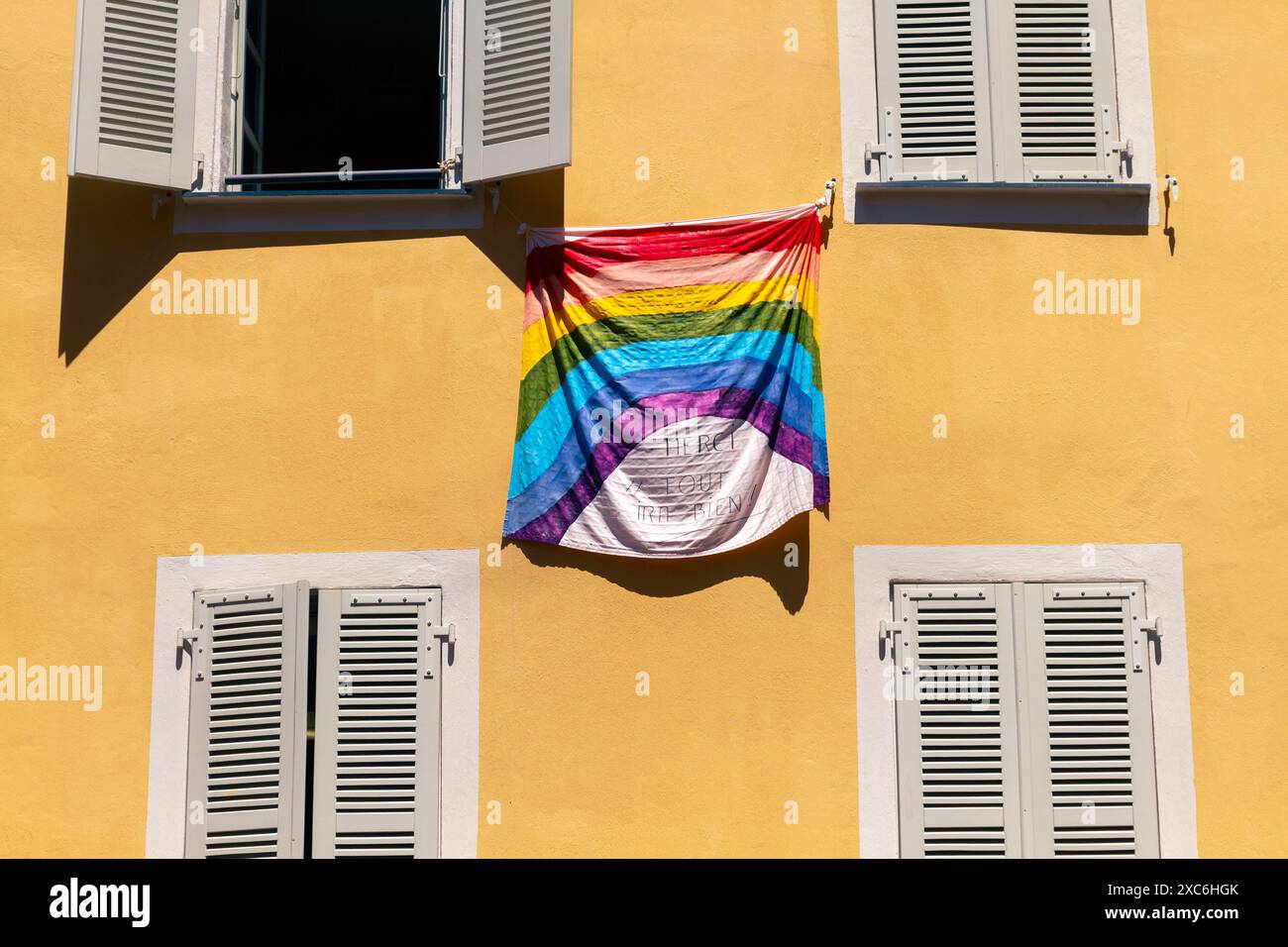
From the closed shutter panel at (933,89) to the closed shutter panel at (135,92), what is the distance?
335 cm

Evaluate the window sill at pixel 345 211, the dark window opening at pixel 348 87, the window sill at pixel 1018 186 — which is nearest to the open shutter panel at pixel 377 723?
the window sill at pixel 345 211

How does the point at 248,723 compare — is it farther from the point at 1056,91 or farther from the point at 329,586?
the point at 1056,91

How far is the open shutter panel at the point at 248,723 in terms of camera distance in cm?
931

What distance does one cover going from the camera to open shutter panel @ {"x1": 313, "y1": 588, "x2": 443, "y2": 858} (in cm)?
929

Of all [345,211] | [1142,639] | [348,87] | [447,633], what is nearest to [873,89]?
[345,211]

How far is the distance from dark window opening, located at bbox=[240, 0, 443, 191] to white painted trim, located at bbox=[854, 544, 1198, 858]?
3.31 m

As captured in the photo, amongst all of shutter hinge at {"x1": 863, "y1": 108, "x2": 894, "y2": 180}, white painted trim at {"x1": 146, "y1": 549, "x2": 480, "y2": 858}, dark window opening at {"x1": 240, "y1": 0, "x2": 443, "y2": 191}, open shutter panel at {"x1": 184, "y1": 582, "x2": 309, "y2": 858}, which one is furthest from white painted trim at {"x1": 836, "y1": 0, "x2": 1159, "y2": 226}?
open shutter panel at {"x1": 184, "y1": 582, "x2": 309, "y2": 858}

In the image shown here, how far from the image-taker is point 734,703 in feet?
30.7

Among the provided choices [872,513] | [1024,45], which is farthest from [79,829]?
[1024,45]

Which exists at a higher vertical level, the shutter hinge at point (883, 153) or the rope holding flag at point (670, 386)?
the shutter hinge at point (883, 153)

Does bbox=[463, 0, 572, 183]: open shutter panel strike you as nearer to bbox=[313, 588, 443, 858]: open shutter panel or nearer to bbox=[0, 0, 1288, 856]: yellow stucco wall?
bbox=[0, 0, 1288, 856]: yellow stucco wall

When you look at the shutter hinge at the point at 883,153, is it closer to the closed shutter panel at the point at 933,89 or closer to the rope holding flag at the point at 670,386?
the closed shutter panel at the point at 933,89

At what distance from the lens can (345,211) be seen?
9.93 meters

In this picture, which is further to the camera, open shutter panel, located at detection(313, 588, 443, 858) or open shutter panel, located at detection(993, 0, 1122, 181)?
open shutter panel, located at detection(993, 0, 1122, 181)
